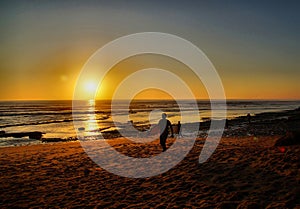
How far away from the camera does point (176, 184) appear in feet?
26.8

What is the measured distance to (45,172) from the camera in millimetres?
10227

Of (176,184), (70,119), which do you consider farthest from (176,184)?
(70,119)

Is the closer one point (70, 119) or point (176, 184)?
point (176, 184)

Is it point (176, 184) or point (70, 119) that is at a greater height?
point (70, 119)

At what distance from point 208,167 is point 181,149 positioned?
13.4ft

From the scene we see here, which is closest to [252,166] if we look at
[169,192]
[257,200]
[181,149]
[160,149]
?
[257,200]

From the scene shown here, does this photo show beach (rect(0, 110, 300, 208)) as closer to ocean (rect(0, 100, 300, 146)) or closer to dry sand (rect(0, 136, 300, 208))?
dry sand (rect(0, 136, 300, 208))

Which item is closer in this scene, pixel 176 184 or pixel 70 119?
pixel 176 184

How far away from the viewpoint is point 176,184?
26.8ft

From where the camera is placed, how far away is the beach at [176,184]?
22.1 feet

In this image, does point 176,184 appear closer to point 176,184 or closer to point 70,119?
point 176,184

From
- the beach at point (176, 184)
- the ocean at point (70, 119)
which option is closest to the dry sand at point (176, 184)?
the beach at point (176, 184)

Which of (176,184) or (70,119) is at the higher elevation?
(70,119)

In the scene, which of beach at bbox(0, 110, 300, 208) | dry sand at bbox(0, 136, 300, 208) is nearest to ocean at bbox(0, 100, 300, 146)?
dry sand at bbox(0, 136, 300, 208)
